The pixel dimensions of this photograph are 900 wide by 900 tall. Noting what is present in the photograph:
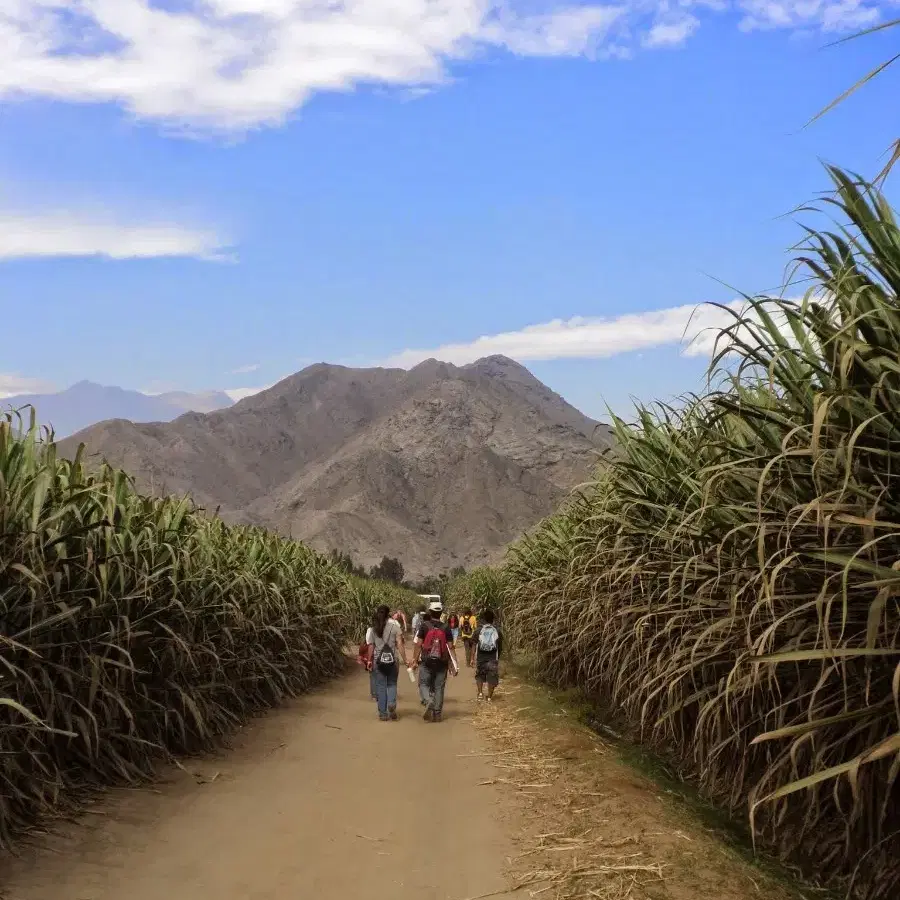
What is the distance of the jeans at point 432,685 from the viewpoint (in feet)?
40.7

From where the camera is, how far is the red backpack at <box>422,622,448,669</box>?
1243cm

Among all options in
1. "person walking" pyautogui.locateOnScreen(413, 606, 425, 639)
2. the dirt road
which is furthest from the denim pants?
"person walking" pyautogui.locateOnScreen(413, 606, 425, 639)

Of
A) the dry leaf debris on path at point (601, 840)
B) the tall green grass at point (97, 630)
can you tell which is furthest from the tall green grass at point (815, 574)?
the tall green grass at point (97, 630)

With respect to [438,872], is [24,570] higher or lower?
higher

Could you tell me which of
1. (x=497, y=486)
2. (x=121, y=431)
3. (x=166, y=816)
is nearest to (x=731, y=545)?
(x=166, y=816)

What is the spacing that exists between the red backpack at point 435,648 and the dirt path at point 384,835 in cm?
276

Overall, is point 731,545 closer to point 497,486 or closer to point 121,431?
point 497,486

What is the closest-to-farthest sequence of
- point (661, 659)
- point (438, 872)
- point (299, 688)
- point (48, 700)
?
point (438, 872), point (48, 700), point (661, 659), point (299, 688)

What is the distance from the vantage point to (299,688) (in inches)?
551

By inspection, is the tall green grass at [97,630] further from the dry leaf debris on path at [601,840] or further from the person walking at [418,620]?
the person walking at [418,620]

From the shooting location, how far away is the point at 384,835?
6430 mm

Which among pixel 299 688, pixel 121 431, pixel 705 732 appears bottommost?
pixel 299 688

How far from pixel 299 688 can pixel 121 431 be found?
13365 cm

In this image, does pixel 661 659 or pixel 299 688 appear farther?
pixel 299 688
